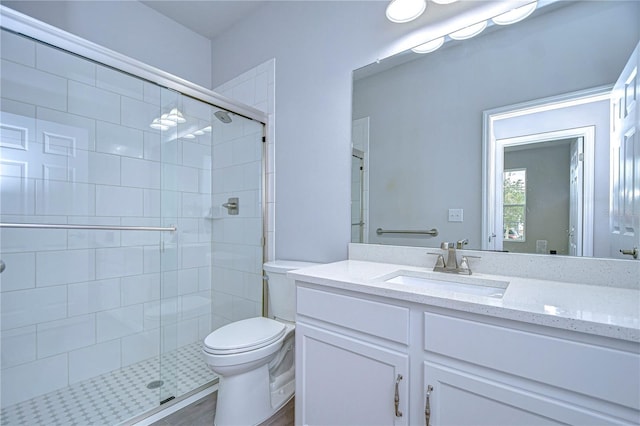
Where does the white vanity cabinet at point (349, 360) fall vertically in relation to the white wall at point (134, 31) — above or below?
below

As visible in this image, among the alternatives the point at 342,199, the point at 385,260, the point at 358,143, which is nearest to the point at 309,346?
the point at 385,260

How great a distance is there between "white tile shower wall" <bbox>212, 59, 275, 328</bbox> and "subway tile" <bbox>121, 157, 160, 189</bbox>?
398mm

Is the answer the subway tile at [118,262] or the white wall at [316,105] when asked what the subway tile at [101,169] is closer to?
the subway tile at [118,262]

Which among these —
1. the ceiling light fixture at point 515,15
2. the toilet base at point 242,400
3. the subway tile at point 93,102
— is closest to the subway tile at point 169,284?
the toilet base at point 242,400

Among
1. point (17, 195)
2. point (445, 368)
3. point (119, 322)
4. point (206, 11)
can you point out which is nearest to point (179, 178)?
point (17, 195)

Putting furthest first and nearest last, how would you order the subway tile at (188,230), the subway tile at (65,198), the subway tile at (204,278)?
the subway tile at (204,278), the subway tile at (188,230), the subway tile at (65,198)

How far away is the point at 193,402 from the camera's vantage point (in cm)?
167

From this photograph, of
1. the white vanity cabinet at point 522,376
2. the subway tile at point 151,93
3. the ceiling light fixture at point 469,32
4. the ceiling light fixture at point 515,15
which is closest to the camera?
the white vanity cabinet at point 522,376

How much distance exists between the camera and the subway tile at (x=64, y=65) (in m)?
1.36

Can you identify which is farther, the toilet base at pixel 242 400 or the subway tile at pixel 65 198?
the subway tile at pixel 65 198

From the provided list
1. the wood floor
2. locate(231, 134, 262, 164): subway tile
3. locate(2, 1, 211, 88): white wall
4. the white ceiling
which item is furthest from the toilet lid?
the white ceiling

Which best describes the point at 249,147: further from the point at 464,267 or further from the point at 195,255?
the point at 464,267

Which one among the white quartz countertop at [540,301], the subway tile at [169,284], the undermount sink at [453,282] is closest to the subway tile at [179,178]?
the subway tile at [169,284]

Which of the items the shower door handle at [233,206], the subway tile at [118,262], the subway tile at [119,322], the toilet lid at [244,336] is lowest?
the subway tile at [119,322]
